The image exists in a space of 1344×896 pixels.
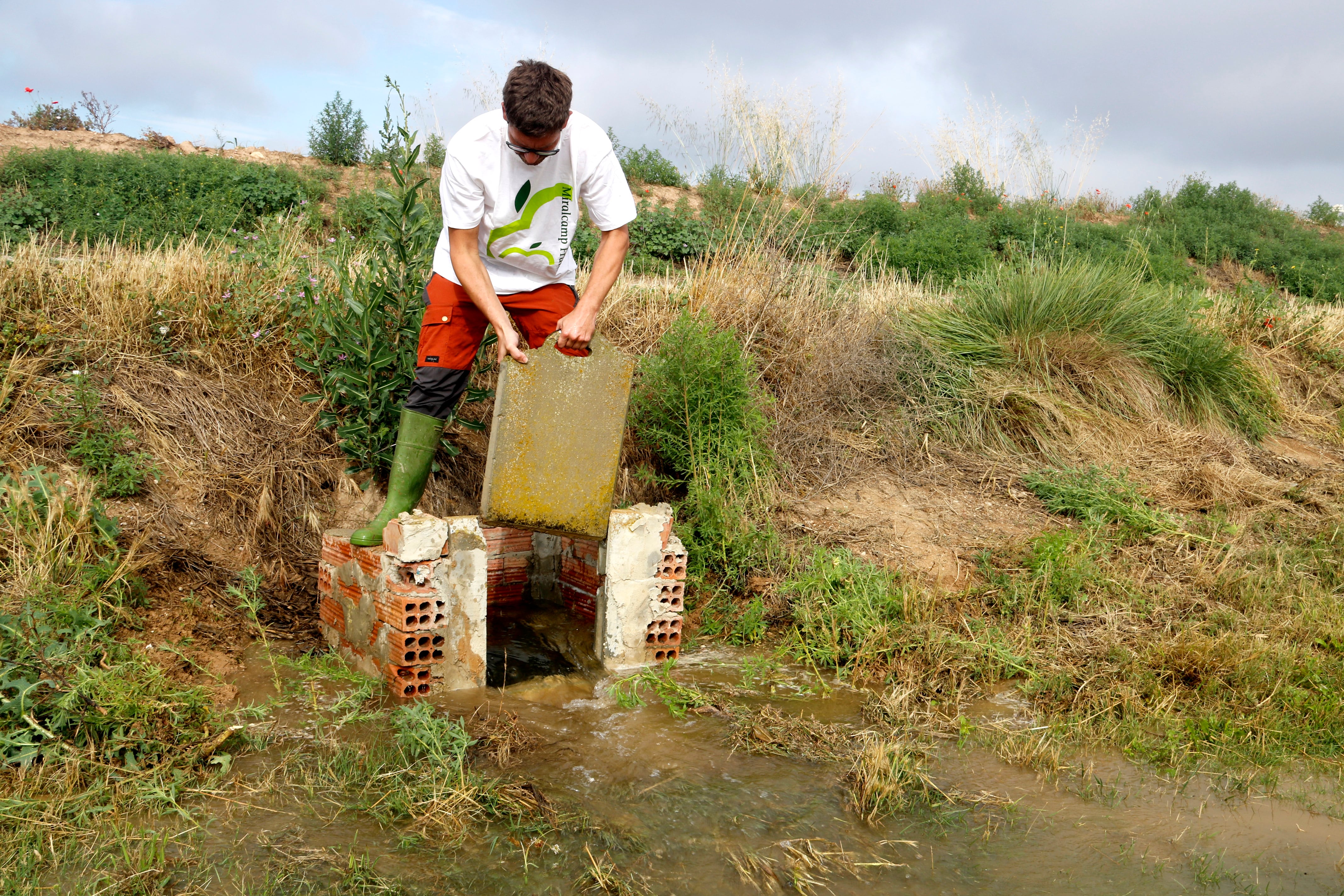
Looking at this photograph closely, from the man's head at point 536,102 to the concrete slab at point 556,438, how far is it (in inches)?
30.1

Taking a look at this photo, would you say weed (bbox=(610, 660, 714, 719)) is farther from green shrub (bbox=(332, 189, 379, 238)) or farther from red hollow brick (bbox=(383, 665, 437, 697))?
green shrub (bbox=(332, 189, 379, 238))

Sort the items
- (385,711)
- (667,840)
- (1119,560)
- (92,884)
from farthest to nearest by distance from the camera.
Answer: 1. (1119,560)
2. (385,711)
3. (667,840)
4. (92,884)

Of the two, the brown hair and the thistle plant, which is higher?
the brown hair

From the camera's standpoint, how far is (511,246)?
11.9 ft

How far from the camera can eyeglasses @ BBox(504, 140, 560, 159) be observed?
3400 millimetres

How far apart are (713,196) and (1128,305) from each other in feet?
20.5

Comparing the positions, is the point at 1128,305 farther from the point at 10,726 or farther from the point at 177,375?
the point at 10,726

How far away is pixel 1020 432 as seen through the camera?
5988 millimetres

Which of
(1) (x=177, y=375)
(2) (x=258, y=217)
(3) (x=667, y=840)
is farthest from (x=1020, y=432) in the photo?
(2) (x=258, y=217)

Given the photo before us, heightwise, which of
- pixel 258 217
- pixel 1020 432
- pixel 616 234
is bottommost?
pixel 1020 432

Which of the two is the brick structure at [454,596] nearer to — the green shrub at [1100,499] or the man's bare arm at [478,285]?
the man's bare arm at [478,285]

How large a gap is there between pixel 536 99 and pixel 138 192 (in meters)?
10.1

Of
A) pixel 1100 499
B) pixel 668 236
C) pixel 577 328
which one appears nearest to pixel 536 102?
pixel 577 328

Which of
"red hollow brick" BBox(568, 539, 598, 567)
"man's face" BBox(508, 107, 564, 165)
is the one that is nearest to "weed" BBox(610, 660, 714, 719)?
"red hollow brick" BBox(568, 539, 598, 567)
